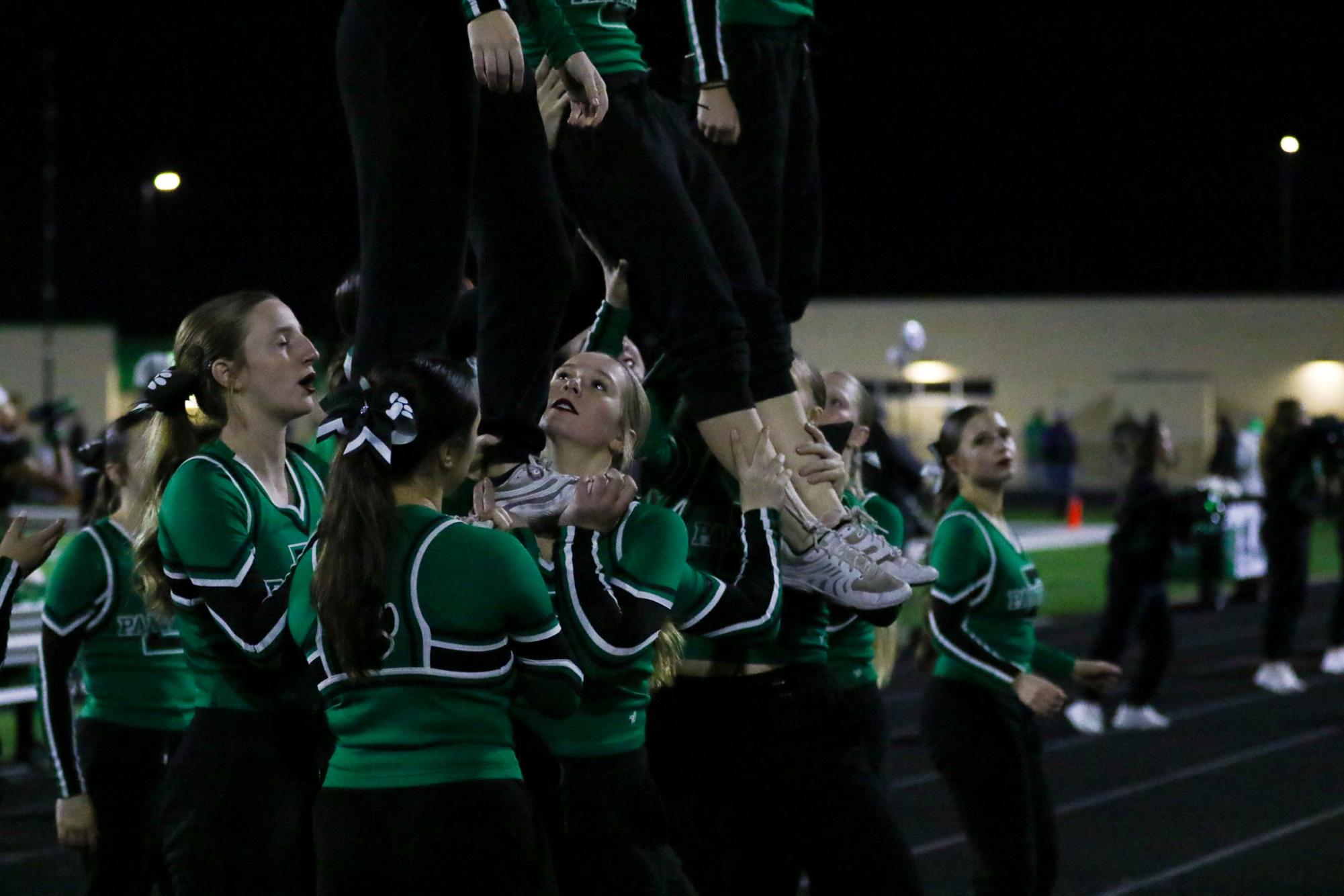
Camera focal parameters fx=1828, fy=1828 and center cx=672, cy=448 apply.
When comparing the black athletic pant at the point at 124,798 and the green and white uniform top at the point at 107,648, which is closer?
the black athletic pant at the point at 124,798

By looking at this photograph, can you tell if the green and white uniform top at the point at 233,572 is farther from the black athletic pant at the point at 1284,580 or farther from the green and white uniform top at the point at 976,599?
the black athletic pant at the point at 1284,580

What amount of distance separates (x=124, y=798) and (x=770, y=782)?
185 centimetres

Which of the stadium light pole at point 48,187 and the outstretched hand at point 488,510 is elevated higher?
the stadium light pole at point 48,187

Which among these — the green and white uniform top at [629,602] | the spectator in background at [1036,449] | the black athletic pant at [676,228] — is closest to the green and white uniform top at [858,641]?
the green and white uniform top at [629,602]

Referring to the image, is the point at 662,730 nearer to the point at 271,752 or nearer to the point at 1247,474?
the point at 271,752

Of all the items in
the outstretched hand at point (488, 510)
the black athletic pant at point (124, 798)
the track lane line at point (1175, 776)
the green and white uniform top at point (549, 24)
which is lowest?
the track lane line at point (1175, 776)

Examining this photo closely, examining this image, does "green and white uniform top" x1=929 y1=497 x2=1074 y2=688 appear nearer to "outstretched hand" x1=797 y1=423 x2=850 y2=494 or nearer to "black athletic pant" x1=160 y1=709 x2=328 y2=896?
"outstretched hand" x1=797 y1=423 x2=850 y2=494

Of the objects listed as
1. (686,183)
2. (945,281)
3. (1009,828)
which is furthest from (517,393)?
(945,281)

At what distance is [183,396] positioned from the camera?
3439 millimetres

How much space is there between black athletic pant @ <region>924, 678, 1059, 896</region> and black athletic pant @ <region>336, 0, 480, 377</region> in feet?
10.1

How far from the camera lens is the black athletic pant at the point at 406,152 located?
297cm

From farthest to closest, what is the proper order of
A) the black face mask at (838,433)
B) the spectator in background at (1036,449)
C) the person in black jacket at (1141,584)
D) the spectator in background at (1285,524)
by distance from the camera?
the spectator in background at (1036,449) < the spectator in background at (1285,524) < the person in black jacket at (1141,584) < the black face mask at (838,433)

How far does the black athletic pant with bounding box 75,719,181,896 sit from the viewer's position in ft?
15.7

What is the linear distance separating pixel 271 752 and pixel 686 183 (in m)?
1.28
